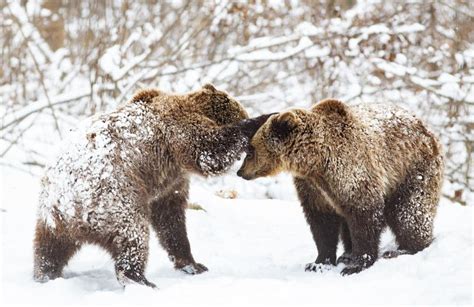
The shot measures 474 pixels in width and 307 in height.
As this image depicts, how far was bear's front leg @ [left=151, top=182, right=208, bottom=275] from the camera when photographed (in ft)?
18.5

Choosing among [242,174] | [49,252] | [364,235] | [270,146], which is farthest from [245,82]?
[49,252]

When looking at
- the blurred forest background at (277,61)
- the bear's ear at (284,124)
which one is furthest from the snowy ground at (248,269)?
the blurred forest background at (277,61)

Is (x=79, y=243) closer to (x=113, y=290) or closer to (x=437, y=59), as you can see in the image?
(x=113, y=290)

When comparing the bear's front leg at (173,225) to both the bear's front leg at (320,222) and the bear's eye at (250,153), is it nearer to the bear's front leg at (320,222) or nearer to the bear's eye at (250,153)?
the bear's eye at (250,153)

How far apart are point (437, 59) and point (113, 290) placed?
29.5 feet

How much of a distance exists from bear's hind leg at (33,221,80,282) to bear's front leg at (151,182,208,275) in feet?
2.85

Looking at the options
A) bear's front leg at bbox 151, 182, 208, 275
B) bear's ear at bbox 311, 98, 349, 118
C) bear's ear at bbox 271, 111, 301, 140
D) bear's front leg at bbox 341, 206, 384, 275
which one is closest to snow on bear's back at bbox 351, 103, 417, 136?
bear's ear at bbox 311, 98, 349, 118

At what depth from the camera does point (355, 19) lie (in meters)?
12.2

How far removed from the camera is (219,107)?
5664mm

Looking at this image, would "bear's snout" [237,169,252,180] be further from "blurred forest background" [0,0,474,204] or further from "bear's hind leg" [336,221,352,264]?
"blurred forest background" [0,0,474,204]

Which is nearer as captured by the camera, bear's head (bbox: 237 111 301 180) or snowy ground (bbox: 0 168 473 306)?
snowy ground (bbox: 0 168 473 306)

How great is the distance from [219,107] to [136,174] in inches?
40.7

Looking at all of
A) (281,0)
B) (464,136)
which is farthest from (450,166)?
(281,0)

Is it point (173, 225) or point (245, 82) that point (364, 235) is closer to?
point (173, 225)
